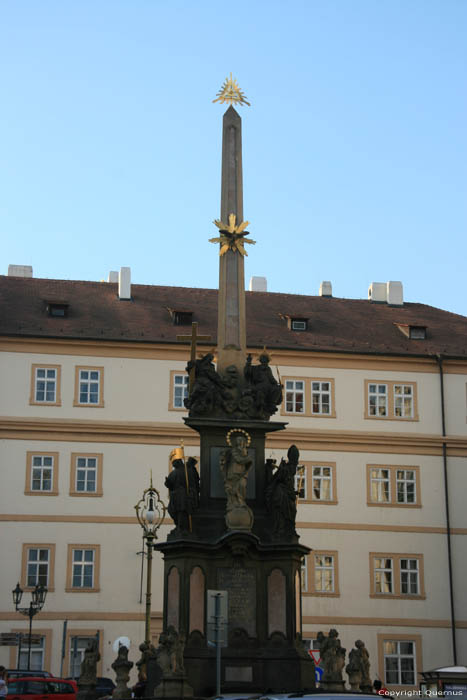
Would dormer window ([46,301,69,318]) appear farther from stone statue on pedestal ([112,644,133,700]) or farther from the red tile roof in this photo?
stone statue on pedestal ([112,644,133,700])

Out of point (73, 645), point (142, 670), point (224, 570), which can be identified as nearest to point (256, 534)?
point (224, 570)

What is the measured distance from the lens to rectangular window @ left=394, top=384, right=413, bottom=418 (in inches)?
1654

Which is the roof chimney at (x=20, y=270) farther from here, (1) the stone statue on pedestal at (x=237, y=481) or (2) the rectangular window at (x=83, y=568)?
(1) the stone statue on pedestal at (x=237, y=481)

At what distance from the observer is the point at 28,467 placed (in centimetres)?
3906

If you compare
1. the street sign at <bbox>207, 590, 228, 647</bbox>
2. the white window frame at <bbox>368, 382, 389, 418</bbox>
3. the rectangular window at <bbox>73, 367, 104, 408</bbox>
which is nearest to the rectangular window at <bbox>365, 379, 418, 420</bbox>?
the white window frame at <bbox>368, 382, 389, 418</bbox>

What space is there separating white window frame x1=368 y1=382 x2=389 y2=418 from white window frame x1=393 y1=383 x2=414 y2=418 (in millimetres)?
325

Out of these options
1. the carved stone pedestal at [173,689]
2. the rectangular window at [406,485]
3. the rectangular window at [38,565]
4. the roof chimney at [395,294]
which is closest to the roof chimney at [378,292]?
the roof chimney at [395,294]

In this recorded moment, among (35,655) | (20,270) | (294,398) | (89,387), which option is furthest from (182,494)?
(20,270)

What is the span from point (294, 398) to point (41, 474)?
29.6ft

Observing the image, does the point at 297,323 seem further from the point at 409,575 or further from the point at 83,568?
the point at 83,568

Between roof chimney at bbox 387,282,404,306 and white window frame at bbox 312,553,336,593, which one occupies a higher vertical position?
roof chimney at bbox 387,282,404,306

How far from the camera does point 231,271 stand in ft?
76.2

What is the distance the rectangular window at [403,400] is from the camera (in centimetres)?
4200

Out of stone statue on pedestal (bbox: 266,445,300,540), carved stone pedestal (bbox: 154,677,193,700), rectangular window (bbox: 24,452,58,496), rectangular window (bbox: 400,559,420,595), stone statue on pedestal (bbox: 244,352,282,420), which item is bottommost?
carved stone pedestal (bbox: 154,677,193,700)
